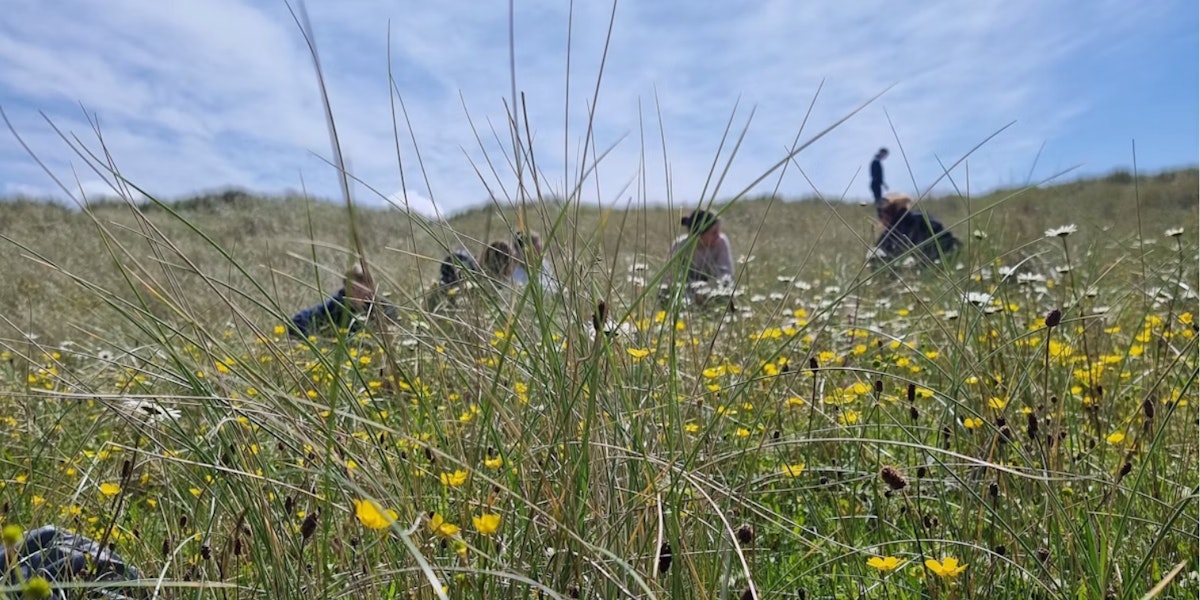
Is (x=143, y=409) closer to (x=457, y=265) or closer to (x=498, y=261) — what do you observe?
(x=457, y=265)

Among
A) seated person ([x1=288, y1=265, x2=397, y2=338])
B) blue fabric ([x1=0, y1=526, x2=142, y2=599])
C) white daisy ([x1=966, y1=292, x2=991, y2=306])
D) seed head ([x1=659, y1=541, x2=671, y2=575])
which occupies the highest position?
seated person ([x1=288, y1=265, x2=397, y2=338])

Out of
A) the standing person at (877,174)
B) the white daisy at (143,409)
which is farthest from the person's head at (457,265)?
the standing person at (877,174)

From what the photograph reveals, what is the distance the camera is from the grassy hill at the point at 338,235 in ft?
10.5

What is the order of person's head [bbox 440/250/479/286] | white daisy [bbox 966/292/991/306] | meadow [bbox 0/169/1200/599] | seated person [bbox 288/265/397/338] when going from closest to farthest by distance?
1. seated person [bbox 288/265/397/338]
2. meadow [bbox 0/169/1200/599]
3. person's head [bbox 440/250/479/286]
4. white daisy [bbox 966/292/991/306]

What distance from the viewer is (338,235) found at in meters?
8.85

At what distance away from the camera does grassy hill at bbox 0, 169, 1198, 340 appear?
3213 millimetres

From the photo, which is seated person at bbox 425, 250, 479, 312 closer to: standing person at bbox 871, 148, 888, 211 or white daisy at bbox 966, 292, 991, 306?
white daisy at bbox 966, 292, 991, 306

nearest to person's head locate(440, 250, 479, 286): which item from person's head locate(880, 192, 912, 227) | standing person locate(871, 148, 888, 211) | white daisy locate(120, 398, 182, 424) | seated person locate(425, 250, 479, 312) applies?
seated person locate(425, 250, 479, 312)

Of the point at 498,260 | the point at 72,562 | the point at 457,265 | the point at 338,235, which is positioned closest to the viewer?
the point at 72,562

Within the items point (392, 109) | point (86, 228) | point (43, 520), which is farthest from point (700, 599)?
point (86, 228)

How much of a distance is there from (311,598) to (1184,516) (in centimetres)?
131

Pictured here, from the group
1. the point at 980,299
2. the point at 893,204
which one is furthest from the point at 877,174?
the point at 980,299

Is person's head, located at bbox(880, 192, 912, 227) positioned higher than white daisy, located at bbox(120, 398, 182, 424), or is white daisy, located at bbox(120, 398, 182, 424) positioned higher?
person's head, located at bbox(880, 192, 912, 227)

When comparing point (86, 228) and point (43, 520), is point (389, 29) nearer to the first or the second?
point (43, 520)
